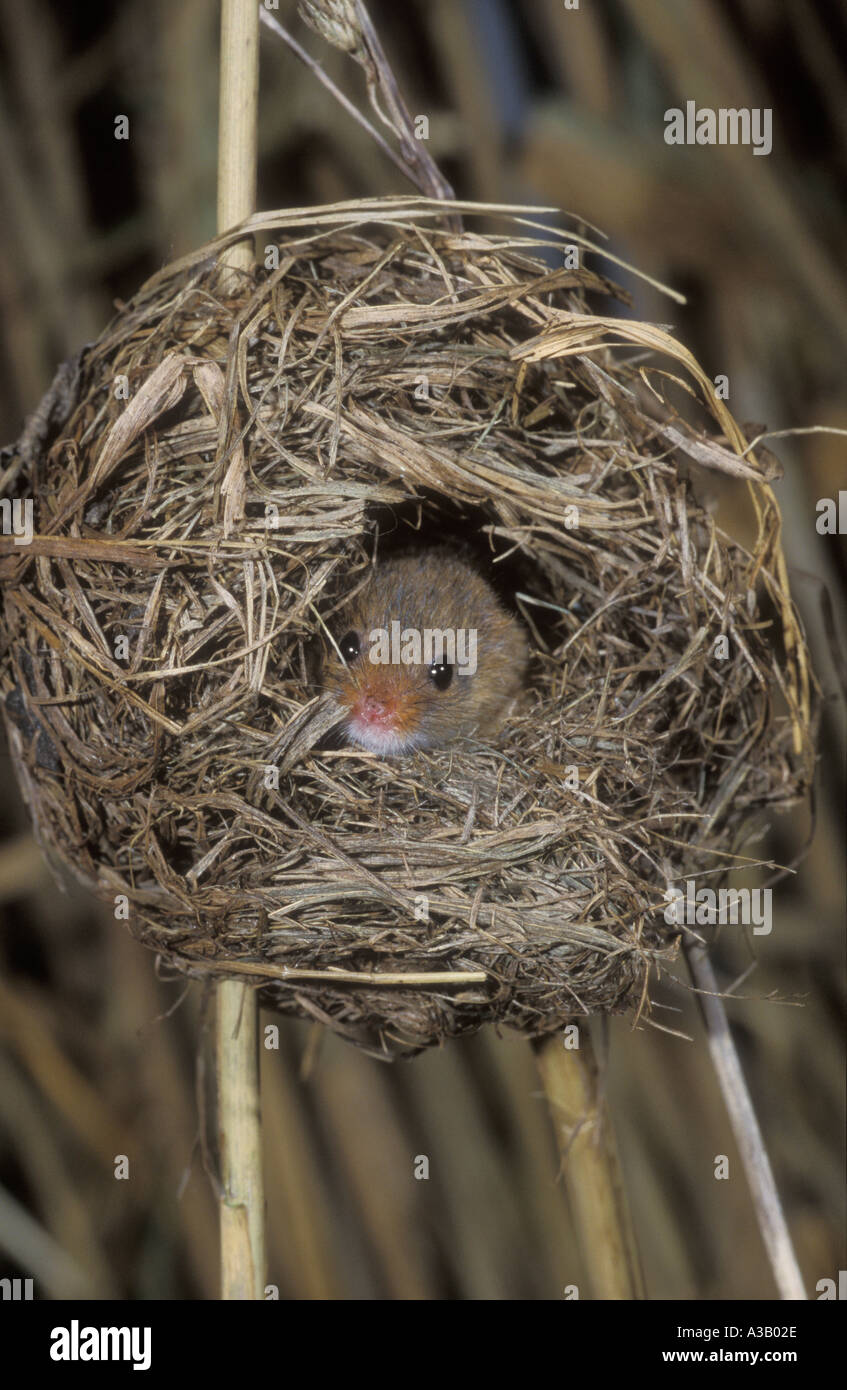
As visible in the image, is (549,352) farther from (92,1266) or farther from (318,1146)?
(92,1266)

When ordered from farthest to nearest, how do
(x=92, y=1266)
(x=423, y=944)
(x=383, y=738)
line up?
(x=92, y=1266), (x=383, y=738), (x=423, y=944)

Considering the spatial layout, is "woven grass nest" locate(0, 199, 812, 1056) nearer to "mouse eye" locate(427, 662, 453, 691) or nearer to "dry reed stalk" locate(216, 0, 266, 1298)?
"dry reed stalk" locate(216, 0, 266, 1298)

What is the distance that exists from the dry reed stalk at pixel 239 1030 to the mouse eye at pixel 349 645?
31.3 inches

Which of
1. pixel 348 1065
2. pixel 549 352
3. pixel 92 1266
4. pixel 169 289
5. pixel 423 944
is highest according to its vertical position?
pixel 169 289

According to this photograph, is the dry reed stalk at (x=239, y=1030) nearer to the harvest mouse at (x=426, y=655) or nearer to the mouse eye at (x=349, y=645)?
the harvest mouse at (x=426, y=655)

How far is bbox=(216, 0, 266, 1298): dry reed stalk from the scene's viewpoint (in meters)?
1.69

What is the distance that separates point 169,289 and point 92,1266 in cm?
252

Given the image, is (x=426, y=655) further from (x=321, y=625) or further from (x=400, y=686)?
(x=321, y=625)

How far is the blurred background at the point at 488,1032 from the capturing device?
2.87m

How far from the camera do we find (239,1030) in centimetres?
174

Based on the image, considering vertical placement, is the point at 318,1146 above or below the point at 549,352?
below

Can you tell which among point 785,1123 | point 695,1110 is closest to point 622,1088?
point 695,1110

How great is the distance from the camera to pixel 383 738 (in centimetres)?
220

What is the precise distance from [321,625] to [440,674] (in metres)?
0.61
